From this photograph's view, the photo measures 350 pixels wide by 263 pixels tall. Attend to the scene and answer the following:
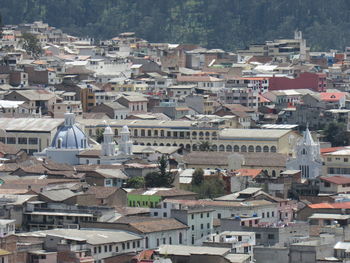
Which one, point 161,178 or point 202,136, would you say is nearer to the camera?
point 161,178

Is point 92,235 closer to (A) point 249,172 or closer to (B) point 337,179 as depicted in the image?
(B) point 337,179

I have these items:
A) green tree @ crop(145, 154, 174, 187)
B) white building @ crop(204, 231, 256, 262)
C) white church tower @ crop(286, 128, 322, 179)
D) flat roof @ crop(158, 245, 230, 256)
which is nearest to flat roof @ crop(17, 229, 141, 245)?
flat roof @ crop(158, 245, 230, 256)

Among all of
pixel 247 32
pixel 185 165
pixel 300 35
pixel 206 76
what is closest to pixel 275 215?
pixel 185 165

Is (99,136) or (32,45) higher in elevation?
(99,136)

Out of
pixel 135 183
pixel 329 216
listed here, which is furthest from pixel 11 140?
pixel 329 216

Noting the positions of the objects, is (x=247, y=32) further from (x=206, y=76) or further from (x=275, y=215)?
(x=275, y=215)
